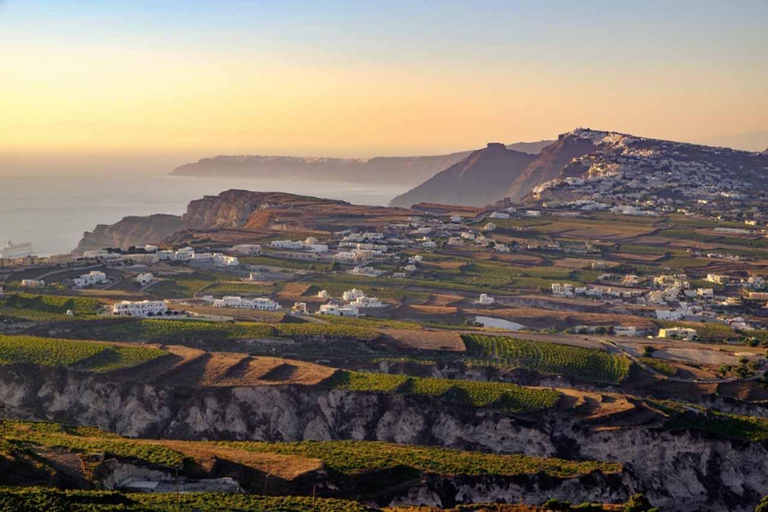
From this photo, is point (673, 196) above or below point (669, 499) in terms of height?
above

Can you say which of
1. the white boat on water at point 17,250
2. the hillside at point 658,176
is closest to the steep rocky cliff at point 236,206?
the white boat on water at point 17,250

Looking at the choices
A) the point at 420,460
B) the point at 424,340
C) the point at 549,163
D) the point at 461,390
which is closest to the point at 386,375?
the point at 461,390

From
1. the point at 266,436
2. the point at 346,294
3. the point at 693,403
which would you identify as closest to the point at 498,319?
the point at 346,294

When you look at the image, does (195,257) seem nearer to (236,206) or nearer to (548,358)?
(548,358)

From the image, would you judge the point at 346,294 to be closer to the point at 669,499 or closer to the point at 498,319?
the point at 498,319

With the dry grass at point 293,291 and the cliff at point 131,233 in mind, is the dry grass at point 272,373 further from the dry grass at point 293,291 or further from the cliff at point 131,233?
the cliff at point 131,233

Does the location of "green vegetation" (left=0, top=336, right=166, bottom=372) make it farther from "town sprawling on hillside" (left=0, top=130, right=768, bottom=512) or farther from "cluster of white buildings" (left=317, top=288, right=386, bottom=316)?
"cluster of white buildings" (left=317, top=288, right=386, bottom=316)
